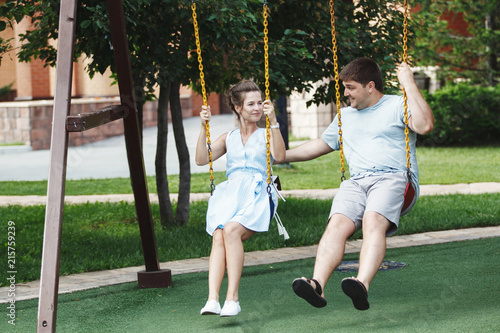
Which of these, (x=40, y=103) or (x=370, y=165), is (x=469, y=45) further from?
(x=370, y=165)

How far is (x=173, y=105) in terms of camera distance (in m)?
8.30

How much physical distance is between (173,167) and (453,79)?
8.08 m

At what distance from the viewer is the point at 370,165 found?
4.40m

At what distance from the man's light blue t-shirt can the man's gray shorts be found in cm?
7

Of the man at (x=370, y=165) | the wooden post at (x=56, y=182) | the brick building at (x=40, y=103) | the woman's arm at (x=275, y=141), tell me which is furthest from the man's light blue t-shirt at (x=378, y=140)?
the brick building at (x=40, y=103)

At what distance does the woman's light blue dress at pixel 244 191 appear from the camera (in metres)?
4.43

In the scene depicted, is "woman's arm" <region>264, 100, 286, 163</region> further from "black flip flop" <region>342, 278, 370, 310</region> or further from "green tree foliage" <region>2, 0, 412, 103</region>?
"green tree foliage" <region>2, 0, 412, 103</region>

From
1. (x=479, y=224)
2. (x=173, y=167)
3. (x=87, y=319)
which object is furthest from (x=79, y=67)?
→ (x=87, y=319)

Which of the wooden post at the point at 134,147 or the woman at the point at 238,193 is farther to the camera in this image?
the wooden post at the point at 134,147

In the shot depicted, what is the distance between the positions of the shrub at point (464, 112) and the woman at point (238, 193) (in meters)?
Result: 12.8

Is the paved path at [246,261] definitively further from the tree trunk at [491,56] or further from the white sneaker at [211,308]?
the tree trunk at [491,56]

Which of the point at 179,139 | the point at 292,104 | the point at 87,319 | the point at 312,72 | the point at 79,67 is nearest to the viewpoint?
the point at 87,319

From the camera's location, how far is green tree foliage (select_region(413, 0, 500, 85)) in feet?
58.3

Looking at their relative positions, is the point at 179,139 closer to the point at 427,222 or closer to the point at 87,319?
the point at 427,222
